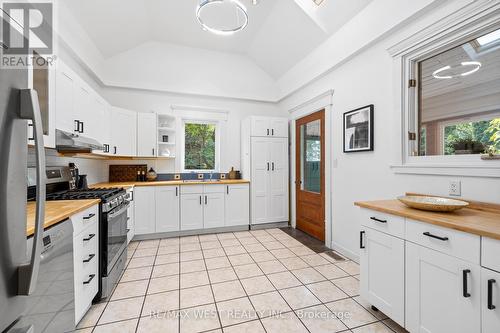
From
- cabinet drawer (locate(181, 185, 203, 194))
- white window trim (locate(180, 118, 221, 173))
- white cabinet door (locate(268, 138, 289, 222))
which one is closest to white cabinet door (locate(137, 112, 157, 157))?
white window trim (locate(180, 118, 221, 173))

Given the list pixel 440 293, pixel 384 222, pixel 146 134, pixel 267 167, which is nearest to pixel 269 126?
pixel 267 167

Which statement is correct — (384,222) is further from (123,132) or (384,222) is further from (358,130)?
(123,132)

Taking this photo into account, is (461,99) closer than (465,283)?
No

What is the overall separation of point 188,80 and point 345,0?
2.97m

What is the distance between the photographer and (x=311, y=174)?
3936mm

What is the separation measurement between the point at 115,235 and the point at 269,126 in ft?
10.3

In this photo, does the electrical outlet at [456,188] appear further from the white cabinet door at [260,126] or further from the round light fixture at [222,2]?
the white cabinet door at [260,126]

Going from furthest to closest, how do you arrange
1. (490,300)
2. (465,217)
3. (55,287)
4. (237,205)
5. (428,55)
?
1. (237,205)
2. (428,55)
3. (465,217)
4. (55,287)
5. (490,300)

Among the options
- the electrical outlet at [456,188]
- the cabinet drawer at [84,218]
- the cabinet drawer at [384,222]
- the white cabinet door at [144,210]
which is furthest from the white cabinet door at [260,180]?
the electrical outlet at [456,188]

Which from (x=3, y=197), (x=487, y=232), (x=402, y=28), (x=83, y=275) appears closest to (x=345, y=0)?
(x=402, y=28)

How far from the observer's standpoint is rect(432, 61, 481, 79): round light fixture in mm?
1843

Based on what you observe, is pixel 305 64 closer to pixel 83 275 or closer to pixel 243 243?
pixel 243 243

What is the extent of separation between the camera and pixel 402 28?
2266 millimetres

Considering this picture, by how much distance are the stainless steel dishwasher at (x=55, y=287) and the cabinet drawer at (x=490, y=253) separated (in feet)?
7.46
